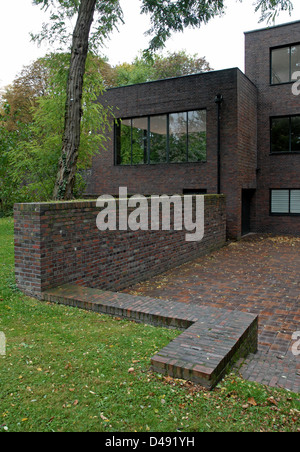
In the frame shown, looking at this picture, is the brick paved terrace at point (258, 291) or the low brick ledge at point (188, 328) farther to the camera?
the brick paved terrace at point (258, 291)

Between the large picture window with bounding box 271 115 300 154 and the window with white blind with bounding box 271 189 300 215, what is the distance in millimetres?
1694

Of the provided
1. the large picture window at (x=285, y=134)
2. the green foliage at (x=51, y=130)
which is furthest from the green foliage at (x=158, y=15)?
the large picture window at (x=285, y=134)

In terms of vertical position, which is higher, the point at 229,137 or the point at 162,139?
the point at 162,139

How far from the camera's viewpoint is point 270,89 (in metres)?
15.1

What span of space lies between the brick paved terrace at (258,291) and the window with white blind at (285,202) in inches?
141

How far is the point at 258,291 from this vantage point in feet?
22.3

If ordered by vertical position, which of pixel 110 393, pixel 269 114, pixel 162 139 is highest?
pixel 269 114

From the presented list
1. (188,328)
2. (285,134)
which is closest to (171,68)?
(285,134)

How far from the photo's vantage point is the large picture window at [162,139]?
46.8 ft

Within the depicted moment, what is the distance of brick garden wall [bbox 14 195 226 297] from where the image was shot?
5.10 metres

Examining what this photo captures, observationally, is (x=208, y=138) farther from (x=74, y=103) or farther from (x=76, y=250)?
(x=76, y=250)

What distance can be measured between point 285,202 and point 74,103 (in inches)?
403

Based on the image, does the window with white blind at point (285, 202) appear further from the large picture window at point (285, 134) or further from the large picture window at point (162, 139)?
the large picture window at point (162, 139)
